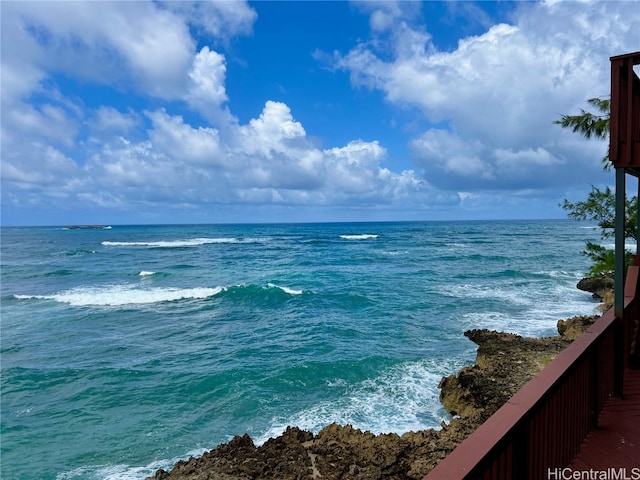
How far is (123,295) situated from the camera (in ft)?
82.2

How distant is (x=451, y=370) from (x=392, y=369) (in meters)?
1.69

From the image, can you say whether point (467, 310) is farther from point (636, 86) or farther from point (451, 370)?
point (636, 86)

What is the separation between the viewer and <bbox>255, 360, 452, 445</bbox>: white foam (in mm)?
8977

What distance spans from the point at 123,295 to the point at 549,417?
85.8 ft

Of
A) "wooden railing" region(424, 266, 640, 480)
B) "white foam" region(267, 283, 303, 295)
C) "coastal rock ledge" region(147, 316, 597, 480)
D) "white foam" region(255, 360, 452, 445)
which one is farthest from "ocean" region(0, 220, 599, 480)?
"wooden railing" region(424, 266, 640, 480)

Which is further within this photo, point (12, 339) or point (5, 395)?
point (12, 339)

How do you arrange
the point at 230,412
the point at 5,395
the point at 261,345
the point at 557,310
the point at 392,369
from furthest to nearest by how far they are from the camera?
1. the point at 557,310
2. the point at 261,345
3. the point at 392,369
4. the point at 5,395
5. the point at 230,412

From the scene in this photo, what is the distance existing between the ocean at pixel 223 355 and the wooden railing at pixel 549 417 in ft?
17.5

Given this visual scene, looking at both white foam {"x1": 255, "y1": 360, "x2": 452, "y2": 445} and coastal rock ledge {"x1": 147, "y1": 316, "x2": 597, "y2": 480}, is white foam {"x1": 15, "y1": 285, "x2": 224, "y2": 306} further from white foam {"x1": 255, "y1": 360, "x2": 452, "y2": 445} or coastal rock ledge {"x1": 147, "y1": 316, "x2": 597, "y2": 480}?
coastal rock ledge {"x1": 147, "y1": 316, "x2": 597, "y2": 480}

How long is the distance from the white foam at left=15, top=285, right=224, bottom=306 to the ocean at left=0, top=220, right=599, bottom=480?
0.14m

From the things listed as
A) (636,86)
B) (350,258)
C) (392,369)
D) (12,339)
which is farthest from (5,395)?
(350,258)

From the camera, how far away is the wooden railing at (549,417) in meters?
1.90

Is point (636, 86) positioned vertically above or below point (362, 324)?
above

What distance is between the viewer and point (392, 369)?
12328 millimetres
